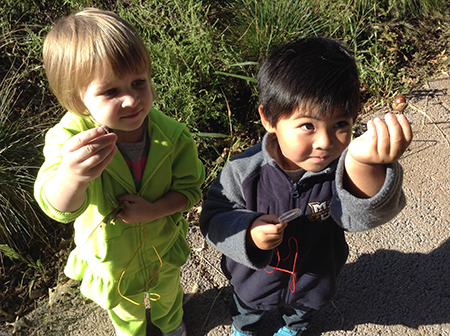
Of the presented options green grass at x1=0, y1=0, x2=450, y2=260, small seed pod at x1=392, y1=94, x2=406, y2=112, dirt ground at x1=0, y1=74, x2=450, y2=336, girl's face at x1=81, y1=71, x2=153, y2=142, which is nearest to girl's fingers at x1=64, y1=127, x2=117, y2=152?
girl's face at x1=81, y1=71, x2=153, y2=142

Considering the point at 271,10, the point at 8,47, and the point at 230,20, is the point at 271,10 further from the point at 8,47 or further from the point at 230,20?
the point at 8,47

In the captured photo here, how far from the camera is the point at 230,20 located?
3.49m

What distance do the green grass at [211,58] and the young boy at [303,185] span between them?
3.79 ft

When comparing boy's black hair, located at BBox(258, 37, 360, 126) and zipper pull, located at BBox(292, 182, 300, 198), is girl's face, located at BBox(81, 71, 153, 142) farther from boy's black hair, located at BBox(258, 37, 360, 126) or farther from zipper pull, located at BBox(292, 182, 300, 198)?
zipper pull, located at BBox(292, 182, 300, 198)

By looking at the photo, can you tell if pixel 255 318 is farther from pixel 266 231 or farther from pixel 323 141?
pixel 323 141

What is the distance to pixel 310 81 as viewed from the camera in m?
1.48

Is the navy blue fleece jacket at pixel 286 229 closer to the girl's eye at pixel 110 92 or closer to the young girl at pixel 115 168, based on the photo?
the young girl at pixel 115 168

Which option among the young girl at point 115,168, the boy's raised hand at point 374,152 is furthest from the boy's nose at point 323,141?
the young girl at point 115,168

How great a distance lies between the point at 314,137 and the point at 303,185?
22 centimetres

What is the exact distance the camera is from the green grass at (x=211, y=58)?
2.71 meters

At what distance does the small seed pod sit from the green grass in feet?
0.37

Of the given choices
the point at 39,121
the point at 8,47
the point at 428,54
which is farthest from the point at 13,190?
the point at 428,54

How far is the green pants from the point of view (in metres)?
1.96

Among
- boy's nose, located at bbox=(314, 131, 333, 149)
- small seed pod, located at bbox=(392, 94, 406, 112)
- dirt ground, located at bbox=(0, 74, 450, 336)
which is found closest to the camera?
boy's nose, located at bbox=(314, 131, 333, 149)
